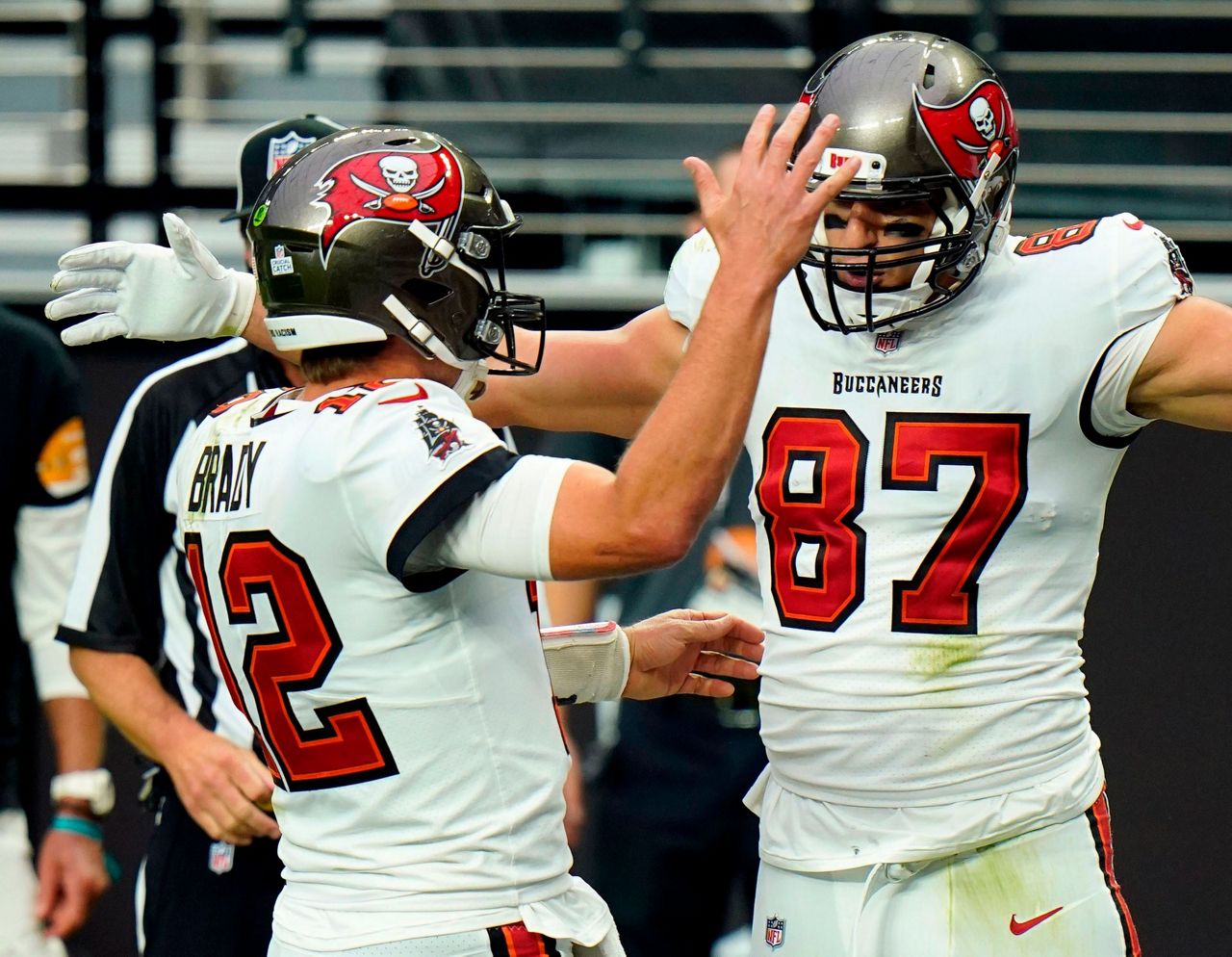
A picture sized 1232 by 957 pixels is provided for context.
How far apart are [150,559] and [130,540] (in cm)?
5

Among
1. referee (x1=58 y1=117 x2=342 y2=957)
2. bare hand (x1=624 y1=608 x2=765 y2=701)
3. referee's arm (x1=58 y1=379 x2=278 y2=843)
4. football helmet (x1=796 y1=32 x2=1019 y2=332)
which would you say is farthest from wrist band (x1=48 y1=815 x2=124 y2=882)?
football helmet (x1=796 y1=32 x2=1019 y2=332)

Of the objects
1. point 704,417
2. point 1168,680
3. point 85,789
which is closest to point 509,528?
point 704,417

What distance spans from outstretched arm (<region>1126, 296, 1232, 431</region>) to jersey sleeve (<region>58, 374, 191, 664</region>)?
5.62 feet

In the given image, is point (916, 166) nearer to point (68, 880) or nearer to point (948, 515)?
point (948, 515)

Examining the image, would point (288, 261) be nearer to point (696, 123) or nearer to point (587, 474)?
point (587, 474)

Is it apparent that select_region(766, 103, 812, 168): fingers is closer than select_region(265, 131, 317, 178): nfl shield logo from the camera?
Yes

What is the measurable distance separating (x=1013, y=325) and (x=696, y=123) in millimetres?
3479

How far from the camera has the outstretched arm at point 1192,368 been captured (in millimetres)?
2422

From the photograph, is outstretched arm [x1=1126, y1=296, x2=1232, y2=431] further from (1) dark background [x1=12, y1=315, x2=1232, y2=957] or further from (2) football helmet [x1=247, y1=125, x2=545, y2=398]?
(1) dark background [x1=12, y1=315, x2=1232, y2=957]

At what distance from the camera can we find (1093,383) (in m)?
2.46

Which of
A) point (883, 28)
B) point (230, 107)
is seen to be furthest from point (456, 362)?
point (230, 107)

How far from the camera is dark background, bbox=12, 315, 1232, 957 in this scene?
434 centimetres

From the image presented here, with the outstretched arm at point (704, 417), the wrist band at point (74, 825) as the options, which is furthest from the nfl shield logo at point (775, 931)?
the wrist band at point (74, 825)

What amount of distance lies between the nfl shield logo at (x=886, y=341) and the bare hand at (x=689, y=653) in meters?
0.49
